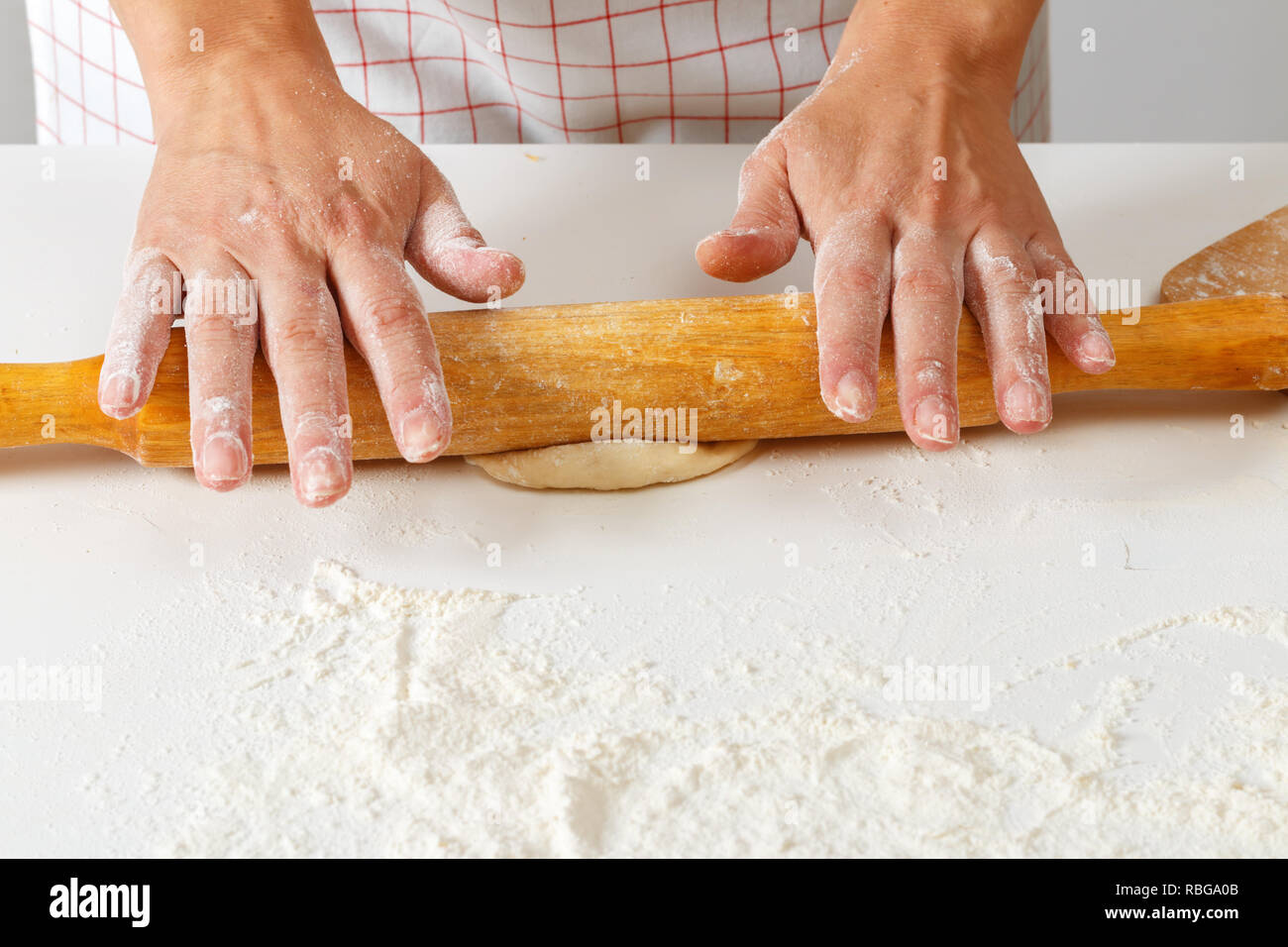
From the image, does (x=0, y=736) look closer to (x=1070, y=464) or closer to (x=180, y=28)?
(x=180, y=28)

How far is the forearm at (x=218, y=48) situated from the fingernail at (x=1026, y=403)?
30.9 inches

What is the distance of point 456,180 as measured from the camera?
156cm

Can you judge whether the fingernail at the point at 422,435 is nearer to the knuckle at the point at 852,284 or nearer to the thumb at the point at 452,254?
the thumb at the point at 452,254

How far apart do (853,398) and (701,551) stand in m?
0.19

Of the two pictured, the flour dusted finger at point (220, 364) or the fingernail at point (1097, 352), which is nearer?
the flour dusted finger at point (220, 364)

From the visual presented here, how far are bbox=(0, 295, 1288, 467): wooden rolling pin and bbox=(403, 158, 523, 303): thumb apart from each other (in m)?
0.04

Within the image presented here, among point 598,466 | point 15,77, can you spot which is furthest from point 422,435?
point 15,77

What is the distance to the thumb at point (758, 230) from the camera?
3.76 ft

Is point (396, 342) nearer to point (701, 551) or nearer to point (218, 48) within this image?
point (701, 551)

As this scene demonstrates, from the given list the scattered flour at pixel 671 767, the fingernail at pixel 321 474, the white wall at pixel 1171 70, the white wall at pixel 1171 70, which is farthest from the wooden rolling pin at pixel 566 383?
the white wall at pixel 1171 70

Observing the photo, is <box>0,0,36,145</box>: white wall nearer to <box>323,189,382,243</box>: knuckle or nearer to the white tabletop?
the white tabletop

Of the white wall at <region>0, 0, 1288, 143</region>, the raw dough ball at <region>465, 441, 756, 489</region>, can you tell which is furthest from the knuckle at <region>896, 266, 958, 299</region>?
the white wall at <region>0, 0, 1288, 143</region>

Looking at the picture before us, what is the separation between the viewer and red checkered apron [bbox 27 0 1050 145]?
1.58 metres

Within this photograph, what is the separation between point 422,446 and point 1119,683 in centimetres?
57
